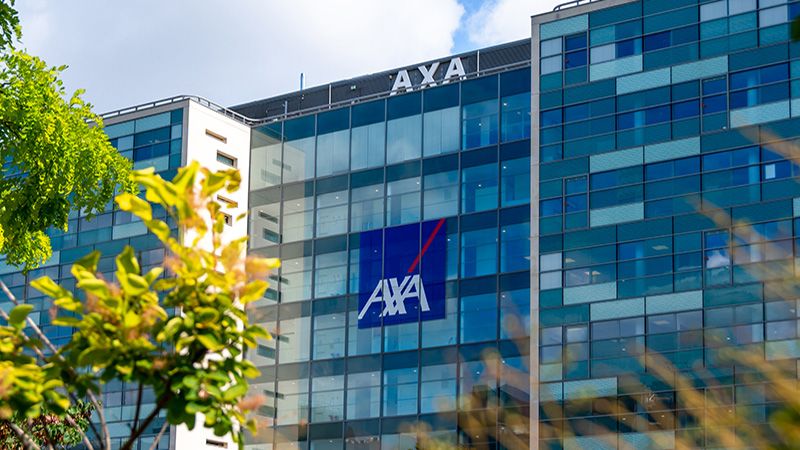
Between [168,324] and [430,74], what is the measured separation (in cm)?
5782

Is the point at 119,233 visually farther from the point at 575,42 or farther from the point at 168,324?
the point at 168,324

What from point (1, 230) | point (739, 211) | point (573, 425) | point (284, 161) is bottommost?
point (573, 425)

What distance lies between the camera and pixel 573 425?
52844 millimetres

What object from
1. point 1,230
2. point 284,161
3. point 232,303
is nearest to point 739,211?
point 284,161

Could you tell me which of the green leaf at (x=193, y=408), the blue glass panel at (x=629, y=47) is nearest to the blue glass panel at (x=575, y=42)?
the blue glass panel at (x=629, y=47)

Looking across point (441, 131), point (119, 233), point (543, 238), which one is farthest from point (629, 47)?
point (119, 233)

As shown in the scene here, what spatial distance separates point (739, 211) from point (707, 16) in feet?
25.9

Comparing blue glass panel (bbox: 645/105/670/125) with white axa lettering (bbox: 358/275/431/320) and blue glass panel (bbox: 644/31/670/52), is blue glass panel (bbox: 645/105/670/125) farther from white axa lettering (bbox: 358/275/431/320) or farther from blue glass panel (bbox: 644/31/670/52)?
white axa lettering (bbox: 358/275/431/320)

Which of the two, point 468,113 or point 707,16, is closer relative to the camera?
point 707,16

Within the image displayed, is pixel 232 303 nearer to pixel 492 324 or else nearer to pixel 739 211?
pixel 739 211

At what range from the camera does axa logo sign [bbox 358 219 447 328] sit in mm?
59344

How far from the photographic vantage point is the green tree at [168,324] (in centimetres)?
737

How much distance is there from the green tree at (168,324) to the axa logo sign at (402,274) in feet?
168

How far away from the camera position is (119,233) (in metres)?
67.4
